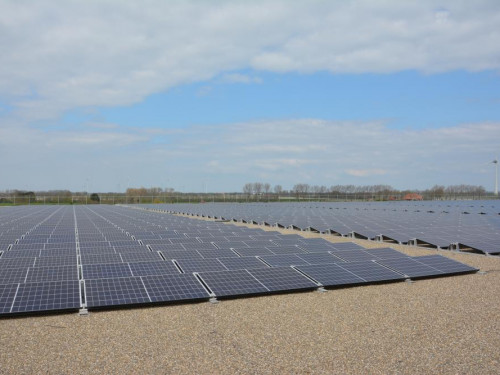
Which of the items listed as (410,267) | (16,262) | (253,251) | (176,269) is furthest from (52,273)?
(410,267)

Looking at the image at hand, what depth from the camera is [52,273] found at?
36.3ft

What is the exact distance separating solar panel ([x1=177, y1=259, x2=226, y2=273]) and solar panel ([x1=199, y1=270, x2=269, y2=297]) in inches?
17.1

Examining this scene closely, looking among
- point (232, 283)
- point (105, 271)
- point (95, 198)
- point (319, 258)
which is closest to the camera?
point (232, 283)

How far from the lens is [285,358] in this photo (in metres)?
6.91

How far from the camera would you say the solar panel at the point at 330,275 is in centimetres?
1220

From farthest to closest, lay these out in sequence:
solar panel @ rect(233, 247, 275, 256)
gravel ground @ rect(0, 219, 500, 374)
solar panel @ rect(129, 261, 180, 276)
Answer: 1. solar panel @ rect(233, 247, 275, 256)
2. solar panel @ rect(129, 261, 180, 276)
3. gravel ground @ rect(0, 219, 500, 374)

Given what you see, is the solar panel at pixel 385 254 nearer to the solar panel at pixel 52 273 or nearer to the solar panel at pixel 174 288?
the solar panel at pixel 174 288

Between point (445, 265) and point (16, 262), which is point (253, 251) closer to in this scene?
point (445, 265)

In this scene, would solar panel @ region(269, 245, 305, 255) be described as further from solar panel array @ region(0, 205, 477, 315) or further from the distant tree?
the distant tree

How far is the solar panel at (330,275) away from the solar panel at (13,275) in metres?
7.39

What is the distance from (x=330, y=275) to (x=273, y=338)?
5.07 metres

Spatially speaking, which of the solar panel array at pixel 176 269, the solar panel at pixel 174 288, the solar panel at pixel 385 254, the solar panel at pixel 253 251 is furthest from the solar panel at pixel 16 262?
the solar panel at pixel 385 254

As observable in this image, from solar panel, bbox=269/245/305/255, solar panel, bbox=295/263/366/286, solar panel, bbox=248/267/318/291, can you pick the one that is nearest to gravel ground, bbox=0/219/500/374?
solar panel, bbox=248/267/318/291

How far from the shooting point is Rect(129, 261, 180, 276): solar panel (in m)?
11.7
